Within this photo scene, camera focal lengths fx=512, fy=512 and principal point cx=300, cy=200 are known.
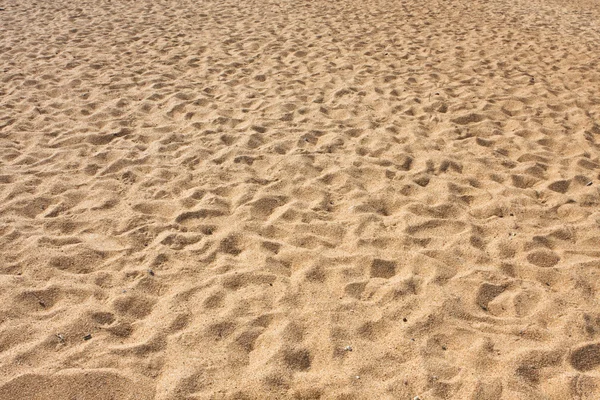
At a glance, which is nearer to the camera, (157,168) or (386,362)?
(386,362)

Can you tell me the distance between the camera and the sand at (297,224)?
2564 mm

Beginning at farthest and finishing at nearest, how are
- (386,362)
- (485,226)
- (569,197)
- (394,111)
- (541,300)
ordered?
1. (394,111)
2. (569,197)
3. (485,226)
4. (541,300)
5. (386,362)

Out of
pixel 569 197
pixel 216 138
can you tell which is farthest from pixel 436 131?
pixel 216 138

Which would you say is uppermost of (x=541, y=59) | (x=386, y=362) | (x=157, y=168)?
(x=157, y=168)

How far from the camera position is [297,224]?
3609mm

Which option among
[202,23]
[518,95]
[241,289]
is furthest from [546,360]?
[202,23]

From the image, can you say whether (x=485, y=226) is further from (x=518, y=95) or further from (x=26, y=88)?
(x=26, y=88)

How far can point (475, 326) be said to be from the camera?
2.82 meters

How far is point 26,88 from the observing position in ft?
19.1

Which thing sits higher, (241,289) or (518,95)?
(241,289)

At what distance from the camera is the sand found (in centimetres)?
256

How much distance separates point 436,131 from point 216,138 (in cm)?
214

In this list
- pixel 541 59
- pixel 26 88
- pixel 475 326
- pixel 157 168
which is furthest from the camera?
pixel 541 59

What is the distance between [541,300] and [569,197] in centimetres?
133
